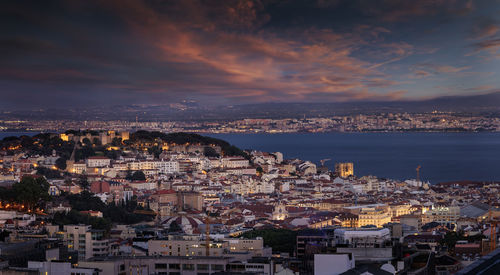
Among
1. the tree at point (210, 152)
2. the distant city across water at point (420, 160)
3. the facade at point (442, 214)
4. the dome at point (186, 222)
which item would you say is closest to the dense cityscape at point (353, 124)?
the distant city across water at point (420, 160)

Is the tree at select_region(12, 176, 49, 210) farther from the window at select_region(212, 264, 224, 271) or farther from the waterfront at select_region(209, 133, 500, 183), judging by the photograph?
the waterfront at select_region(209, 133, 500, 183)

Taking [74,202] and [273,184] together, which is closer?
[74,202]

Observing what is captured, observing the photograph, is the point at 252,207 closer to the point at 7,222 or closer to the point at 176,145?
the point at 7,222

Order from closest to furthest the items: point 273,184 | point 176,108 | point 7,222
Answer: point 7,222
point 273,184
point 176,108

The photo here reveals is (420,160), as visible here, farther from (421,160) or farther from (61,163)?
(61,163)

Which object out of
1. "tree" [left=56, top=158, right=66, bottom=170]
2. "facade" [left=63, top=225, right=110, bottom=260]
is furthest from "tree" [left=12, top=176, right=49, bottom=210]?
"tree" [left=56, top=158, right=66, bottom=170]

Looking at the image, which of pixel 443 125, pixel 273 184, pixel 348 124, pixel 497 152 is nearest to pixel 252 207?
pixel 273 184

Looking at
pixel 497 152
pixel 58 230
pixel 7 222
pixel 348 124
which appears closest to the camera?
pixel 58 230

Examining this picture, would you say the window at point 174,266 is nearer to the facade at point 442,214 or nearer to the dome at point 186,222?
the dome at point 186,222

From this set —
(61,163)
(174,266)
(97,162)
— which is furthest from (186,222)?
(97,162)
